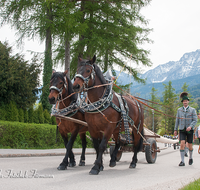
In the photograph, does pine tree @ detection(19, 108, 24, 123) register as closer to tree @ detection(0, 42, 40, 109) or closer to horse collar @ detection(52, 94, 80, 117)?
tree @ detection(0, 42, 40, 109)

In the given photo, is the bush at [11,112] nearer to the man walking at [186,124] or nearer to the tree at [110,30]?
the tree at [110,30]

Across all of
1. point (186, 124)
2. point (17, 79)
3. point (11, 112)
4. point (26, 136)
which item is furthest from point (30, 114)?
point (186, 124)

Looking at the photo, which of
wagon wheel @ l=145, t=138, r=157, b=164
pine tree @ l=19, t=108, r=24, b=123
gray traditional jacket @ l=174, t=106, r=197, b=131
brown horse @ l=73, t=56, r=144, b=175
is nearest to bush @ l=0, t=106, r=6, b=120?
pine tree @ l=19, t=108, r=24, b=123

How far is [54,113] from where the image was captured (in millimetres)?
7176

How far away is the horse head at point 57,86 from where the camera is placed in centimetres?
682

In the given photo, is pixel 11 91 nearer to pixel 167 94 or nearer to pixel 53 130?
pixel 53 130

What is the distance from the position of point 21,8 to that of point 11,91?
257 inches

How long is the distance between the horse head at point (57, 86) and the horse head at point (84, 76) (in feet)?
3.22

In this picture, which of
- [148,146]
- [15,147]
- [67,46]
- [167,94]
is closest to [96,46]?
[67,46]

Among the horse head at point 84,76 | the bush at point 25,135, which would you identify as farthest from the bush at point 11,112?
the horse head at point 84,76

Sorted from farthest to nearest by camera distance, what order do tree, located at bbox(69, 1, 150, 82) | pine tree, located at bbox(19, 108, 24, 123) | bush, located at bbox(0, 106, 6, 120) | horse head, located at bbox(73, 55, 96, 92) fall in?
tree, located at bbox(69, 1, 150, 82)
pine tree, located at bbox(19, 108, 24, 123)
bush, located at bbox(0, 106, 6, 120)
horse head, located at bbox(73, 55, 96, 92)

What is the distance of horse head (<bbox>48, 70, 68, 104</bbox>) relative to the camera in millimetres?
6816

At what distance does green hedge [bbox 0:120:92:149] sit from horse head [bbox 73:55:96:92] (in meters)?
7.59

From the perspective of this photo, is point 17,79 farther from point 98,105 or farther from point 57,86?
point 98,105
